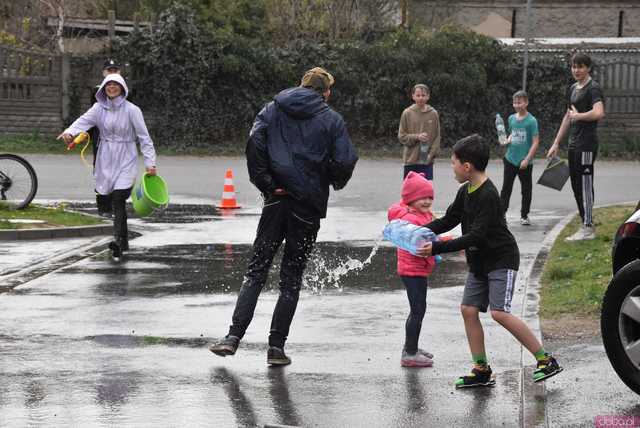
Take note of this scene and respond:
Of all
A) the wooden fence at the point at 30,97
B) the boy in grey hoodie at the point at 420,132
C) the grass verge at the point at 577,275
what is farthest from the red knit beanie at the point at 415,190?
the wooden fence at the point at 30,97

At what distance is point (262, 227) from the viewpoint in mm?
8367

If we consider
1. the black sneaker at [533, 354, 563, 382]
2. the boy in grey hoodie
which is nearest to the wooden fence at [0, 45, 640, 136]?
the boy in grey hoodie

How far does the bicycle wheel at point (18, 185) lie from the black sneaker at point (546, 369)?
32.4ft

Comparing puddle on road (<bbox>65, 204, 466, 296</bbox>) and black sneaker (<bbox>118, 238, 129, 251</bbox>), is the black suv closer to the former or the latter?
puddle on road (<bbox>65, 204, 466, 296</bbox>)

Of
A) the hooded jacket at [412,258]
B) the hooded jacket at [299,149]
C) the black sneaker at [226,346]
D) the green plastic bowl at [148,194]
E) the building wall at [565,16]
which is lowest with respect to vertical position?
the black sneaker at [226,346]

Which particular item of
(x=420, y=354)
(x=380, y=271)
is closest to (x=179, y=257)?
(x=380, y=271)

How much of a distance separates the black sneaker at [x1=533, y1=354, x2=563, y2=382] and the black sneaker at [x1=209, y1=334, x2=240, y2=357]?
6.03 feet

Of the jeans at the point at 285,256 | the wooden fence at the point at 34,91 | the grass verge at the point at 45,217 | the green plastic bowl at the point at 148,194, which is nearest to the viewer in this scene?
the jeans at the point at 285,256

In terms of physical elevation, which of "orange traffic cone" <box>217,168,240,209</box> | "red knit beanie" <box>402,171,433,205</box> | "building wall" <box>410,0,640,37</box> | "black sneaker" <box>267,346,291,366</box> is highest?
"building wall" <box>410,0,640,37</box>

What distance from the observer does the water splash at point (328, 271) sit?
37.3 ft

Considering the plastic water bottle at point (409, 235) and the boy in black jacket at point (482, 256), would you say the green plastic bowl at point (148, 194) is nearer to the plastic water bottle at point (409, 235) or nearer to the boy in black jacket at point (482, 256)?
the plastic water bottle at point (409, 235)

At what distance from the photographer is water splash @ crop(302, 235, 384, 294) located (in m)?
11.4

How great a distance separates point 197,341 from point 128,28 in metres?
26.6

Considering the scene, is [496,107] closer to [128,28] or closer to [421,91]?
[128,28]
